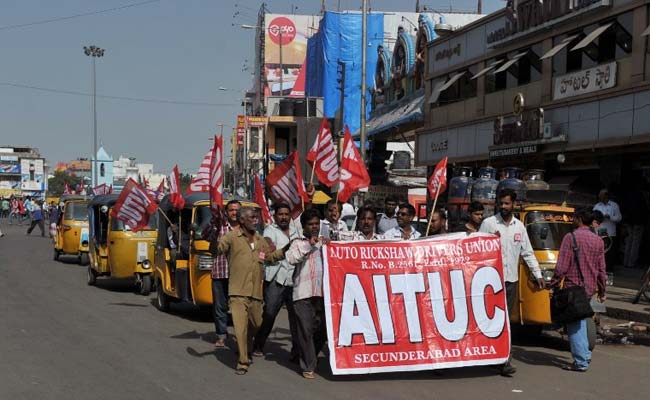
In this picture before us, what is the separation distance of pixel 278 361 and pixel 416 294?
1859 mm

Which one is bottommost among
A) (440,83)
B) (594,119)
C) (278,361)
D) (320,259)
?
(278,361)

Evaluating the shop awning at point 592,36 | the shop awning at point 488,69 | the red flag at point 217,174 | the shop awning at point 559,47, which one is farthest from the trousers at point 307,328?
the shop awning at point 488,69

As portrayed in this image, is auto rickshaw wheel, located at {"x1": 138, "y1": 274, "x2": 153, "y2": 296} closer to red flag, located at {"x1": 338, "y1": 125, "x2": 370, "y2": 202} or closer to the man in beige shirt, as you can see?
red flag, located at {"x1": 338, "y1": 125, "x2": 370, "y2": 202}

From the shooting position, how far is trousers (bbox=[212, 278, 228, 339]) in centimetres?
909

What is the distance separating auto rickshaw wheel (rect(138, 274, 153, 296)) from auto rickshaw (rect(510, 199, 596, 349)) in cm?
761

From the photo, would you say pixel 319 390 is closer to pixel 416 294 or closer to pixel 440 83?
pixel 416 294

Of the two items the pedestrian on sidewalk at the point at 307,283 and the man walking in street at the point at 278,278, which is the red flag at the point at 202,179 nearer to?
the man walking in street at the point at 278,278

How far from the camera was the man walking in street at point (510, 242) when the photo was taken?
828cm

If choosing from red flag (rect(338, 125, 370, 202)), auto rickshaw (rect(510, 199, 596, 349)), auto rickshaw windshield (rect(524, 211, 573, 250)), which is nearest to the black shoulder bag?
auto rickshaw (rect(510, 199, 596, 349))

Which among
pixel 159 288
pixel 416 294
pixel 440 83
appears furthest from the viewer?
pixel 440 83

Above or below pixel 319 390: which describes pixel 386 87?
above

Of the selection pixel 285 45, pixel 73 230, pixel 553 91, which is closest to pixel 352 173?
pixel 553 91

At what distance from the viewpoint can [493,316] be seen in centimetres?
784

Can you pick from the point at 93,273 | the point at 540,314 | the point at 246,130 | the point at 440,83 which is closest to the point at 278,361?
the point at 540,314
